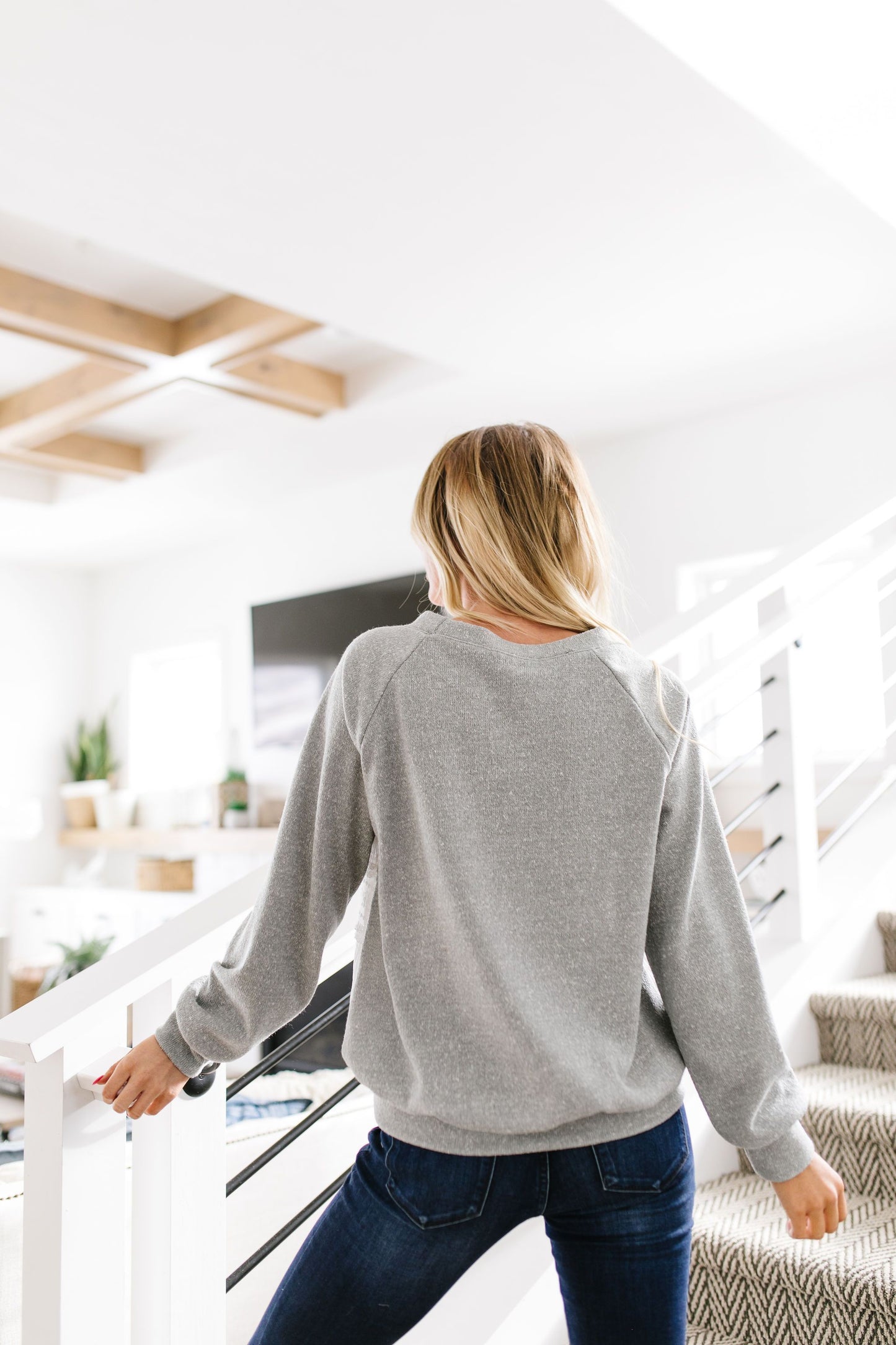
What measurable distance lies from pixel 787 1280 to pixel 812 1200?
0.55m

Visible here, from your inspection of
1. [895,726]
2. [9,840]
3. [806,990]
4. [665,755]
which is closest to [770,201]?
[895,726]

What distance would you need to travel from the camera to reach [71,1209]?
2.94 ft

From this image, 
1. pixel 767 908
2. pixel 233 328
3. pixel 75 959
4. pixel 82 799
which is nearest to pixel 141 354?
pixel 233 328

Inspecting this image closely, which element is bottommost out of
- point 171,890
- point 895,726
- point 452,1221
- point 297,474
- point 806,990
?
point 171,890

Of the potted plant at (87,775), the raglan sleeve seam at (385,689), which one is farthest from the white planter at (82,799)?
the raglan sleeve seam at (385,689)

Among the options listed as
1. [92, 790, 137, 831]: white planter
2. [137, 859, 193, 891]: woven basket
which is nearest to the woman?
[137, 859, 193, 891]: woven basket

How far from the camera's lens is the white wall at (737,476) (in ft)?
12.2

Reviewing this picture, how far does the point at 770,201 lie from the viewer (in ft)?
8.16

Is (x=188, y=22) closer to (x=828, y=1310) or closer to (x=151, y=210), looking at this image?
(x=151, y=210)

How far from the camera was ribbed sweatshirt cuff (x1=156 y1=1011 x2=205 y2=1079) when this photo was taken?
0.88 meters

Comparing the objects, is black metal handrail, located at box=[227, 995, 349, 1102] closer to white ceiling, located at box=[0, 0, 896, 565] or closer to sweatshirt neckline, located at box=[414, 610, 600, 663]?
sweatshirt neckline, located at box=[414, 610, 600, 663]

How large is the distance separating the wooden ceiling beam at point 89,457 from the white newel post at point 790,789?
339 centimetres

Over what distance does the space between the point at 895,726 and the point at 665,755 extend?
165 centimetres

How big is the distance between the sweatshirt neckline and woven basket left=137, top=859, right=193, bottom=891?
513 cm
